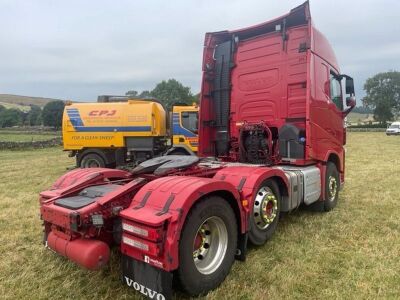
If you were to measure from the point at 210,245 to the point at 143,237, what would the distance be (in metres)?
0.89

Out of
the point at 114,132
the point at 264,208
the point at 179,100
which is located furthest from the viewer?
the point at 179,100

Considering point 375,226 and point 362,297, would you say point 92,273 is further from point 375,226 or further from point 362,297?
point 375,226

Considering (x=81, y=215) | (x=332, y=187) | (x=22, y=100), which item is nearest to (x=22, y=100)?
(x=22, y=100)

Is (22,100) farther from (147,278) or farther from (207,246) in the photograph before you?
(147,278)

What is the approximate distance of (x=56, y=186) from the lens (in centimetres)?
461

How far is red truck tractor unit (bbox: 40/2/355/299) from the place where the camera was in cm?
324

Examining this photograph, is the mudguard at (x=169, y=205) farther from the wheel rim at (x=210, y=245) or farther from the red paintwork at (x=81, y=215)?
the wheel rim at (x=210, y=245)

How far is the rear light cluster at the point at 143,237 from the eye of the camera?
3.02m

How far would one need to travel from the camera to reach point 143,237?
3109 millimetres

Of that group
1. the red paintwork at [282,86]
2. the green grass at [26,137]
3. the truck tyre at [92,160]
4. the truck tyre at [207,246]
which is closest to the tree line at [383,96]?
the green grass at [26,137]

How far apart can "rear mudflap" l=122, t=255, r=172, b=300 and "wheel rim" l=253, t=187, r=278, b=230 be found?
5.92ft

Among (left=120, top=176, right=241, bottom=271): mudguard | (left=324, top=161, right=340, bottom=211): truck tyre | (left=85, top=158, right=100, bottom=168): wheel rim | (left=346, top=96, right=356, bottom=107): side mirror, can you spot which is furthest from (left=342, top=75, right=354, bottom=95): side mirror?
(left=85, top=158, right=100, bottom=168): wheel rim

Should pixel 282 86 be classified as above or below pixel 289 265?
above

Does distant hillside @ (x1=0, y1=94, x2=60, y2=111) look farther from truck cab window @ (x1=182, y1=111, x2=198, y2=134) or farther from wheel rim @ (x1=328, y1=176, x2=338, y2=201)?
wheel rim @ (x1=328, y1=176, x2=338, y2=201)
